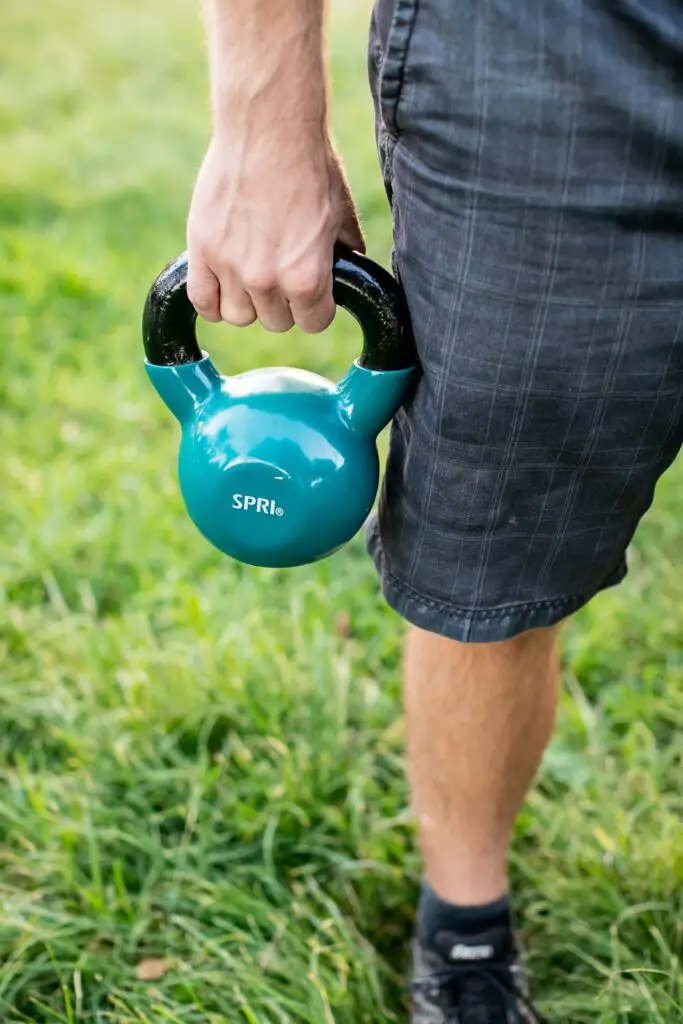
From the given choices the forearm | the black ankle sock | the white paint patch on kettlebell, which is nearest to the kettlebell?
the white paint patch on kettlebell

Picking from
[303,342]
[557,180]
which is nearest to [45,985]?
[557,180]

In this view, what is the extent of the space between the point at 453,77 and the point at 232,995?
1088 mm

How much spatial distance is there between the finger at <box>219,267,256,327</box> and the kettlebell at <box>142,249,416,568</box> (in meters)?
0.06

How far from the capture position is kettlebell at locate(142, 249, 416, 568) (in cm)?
117

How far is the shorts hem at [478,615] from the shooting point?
1195 mm

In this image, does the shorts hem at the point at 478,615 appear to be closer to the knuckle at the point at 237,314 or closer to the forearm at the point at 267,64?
the knuckle at the point at 237,314

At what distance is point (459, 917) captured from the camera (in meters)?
1.47

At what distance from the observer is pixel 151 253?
11.5 ft

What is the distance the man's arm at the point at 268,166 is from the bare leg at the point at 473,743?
1.48 ft

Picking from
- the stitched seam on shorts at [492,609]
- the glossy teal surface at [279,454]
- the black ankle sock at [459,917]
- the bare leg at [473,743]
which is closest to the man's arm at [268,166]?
the glossy teal surface at [279,454]

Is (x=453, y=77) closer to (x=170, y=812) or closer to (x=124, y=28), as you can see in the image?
(x=170, y=812)

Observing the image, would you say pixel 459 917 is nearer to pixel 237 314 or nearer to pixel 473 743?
pixel 473 743

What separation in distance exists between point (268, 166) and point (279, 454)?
0.93 ft

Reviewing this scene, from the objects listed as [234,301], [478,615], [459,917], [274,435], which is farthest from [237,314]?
[459,917]
